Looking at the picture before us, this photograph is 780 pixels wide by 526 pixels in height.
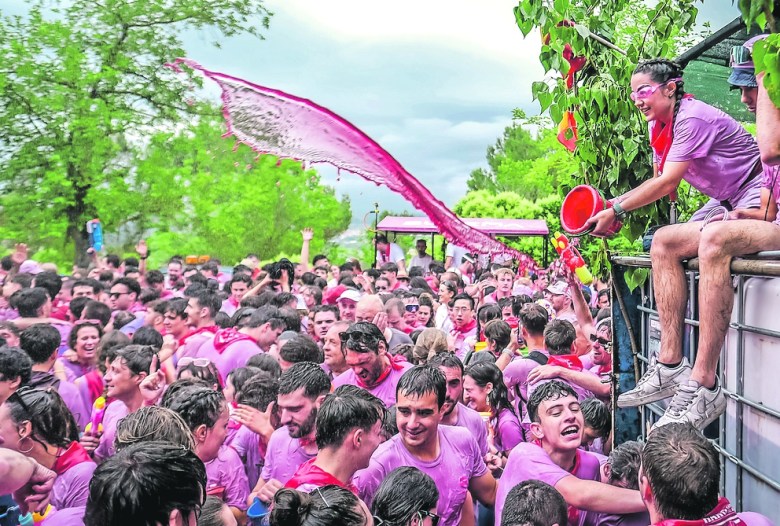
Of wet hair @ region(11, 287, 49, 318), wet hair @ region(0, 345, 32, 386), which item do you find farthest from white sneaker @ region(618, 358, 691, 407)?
wet hair @ region(11, 287, 49, 318)

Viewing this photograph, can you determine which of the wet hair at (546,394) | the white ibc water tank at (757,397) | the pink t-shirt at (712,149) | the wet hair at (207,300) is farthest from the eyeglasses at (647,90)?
the wet hair at (207,300)

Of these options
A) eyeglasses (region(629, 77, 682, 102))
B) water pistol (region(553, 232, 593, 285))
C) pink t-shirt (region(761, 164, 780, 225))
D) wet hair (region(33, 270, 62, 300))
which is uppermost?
eyeglasses (region(629, 77, 682, 102))

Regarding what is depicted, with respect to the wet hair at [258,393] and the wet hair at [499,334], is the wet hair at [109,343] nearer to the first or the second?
the wet hair at [258,393]

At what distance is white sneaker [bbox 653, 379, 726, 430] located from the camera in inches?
124

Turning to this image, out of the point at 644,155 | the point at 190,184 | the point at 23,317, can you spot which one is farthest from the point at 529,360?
the point at 190,184

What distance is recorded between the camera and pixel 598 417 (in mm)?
4781

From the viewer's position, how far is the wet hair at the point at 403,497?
3.14m

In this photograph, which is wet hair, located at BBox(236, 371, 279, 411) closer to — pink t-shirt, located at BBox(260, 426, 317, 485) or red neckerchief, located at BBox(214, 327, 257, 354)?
pink t-shirt, located at BBox(260, 426, 317, 485)

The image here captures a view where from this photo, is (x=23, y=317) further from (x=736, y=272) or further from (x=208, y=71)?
(x=736, y=272)

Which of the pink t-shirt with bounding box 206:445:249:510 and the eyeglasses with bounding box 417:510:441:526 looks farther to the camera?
the pink t-shirt with bounding box 206:445:249:510

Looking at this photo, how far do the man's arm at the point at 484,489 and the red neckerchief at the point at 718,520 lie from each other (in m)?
1.64

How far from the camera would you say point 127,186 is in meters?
21.1

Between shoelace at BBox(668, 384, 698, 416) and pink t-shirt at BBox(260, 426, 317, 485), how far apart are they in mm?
2023

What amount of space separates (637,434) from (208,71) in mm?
3437
